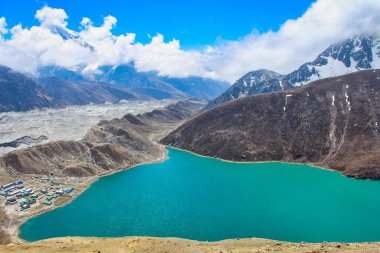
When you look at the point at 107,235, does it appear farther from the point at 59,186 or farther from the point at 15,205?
the point at 59,186

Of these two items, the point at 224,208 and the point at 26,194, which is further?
the point at 26,194

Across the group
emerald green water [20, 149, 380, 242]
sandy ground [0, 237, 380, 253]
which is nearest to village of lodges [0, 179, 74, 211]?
emerald green water [20, 149, 380, 242]

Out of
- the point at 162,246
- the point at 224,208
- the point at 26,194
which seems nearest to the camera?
the point at 162,246

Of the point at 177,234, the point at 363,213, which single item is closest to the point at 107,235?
the point at 177,234

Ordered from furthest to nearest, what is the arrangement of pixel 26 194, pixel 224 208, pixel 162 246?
pixel 26 194, pixel 224 208, pixel 162 246

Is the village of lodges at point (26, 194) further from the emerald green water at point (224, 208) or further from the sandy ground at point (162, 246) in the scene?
the sandy ground at point (162, 246)

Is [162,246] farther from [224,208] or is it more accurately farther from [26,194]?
[26,194]

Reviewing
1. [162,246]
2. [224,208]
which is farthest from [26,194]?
[162,246]

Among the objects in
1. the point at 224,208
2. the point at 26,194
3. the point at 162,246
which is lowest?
the point at 162,246
